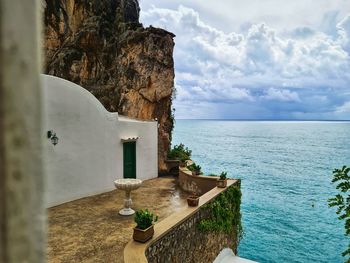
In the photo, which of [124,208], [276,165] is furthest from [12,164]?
[276,165]

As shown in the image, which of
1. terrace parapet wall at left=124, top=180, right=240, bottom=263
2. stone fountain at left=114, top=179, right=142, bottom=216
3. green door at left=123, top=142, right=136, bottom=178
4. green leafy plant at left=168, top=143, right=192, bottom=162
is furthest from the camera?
green leafy plant at left=168, top=143, right=192, bottom=162

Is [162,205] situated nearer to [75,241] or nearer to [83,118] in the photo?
[75,241]

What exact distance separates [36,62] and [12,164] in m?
0.30

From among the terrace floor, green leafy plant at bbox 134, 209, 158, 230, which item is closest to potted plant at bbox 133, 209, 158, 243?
green leafy plant at bbox 134, 209, 158, 230

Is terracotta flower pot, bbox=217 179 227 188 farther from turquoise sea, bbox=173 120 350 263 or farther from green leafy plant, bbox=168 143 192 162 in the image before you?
green leafy plant, bbox=168 143 192 162

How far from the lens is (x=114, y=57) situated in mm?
19750

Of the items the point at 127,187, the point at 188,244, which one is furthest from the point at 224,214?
the point at 127,187

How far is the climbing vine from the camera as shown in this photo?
9770mm

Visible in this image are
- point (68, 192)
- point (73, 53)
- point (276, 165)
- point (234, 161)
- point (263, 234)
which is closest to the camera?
point (68, 192)

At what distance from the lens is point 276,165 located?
184 feet

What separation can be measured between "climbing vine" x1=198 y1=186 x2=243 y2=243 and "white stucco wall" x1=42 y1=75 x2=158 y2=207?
185 inches

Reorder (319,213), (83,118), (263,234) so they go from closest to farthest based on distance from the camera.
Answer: (83,118) < (263,234) < (319,213)

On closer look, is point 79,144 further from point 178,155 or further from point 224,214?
point 178,155

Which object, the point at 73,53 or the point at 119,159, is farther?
the point at 73,53
